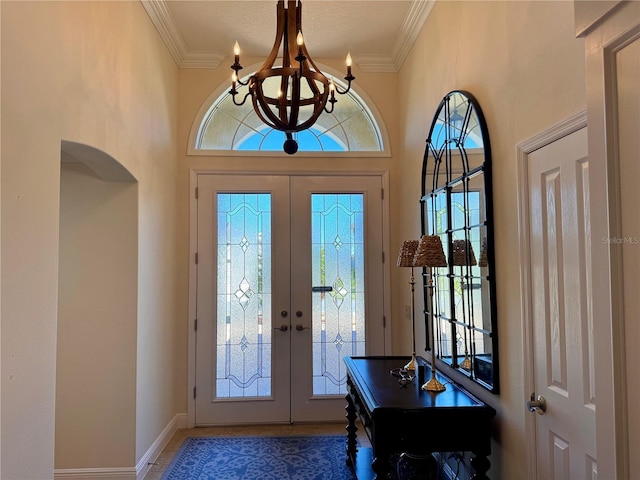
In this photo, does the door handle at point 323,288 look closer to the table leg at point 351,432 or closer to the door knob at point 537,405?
the table leg at point 351,432

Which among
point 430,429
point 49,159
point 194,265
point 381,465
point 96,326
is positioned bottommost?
point 381,465

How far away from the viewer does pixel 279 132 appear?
4.01 metres

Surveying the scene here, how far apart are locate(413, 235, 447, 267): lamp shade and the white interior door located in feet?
1.59

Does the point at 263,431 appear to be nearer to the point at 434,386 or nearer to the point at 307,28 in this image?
the point at 434,386

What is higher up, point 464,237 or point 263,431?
point 464,237

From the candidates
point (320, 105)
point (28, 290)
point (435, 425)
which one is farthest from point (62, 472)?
point (320, 105)

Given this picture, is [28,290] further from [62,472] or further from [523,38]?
[523,38]

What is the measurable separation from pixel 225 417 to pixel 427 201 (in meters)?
2.61

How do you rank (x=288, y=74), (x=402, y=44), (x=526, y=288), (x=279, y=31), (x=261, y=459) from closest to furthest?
(x=526, y=288) → (x=288, y=74) → (x=279, y=31) → (x=261, y=459) → (x=402, y=44)

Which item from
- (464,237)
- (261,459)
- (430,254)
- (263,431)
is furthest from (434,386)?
(263,431)

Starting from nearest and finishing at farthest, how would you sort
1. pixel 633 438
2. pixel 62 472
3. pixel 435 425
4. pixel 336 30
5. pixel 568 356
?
1. pixel 633 438
2. pixel 568 356
3. pixel 435 425
4. pixel 62 472
5. pixel 336 30

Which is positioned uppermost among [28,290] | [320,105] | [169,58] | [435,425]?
[169,58]

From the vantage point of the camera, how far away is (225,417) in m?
3.78

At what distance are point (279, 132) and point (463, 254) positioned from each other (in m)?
2.31
